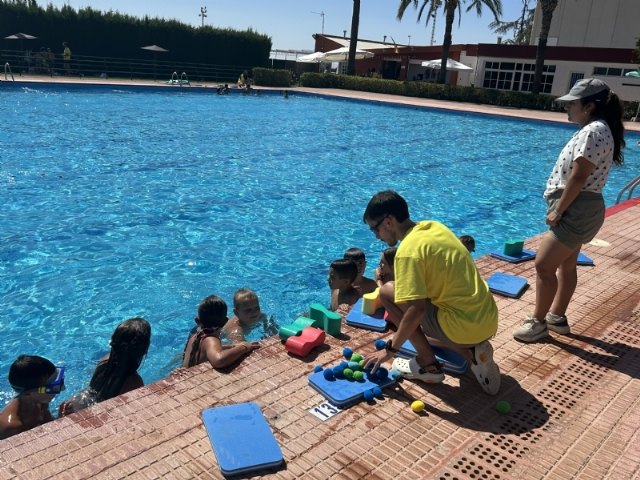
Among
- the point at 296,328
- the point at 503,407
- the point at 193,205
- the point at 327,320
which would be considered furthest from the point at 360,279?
the point at 193,205

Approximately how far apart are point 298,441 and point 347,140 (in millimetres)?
14639

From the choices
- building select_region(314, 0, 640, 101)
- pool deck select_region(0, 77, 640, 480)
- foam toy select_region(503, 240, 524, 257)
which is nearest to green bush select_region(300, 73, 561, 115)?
building select_region(314, 0, 640, 101)

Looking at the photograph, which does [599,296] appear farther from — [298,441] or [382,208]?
[298,441]

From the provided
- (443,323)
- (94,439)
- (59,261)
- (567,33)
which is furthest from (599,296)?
(567,33)

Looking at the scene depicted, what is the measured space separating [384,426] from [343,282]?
227cm

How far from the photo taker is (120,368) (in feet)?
11.8

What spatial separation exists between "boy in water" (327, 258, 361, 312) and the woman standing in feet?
5.63

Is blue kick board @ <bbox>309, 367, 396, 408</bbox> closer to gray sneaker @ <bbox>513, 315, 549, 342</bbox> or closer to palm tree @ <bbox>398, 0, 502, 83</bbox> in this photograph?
gray sneaker @ <bbox>513, 315, 549, 342</bbox>

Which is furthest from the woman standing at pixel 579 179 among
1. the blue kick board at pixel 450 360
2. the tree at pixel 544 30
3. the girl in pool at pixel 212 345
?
the tree at pixel 544 30

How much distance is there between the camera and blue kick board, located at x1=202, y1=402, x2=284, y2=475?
2.59 meters

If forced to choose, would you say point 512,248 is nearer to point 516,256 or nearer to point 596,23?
point 516,256

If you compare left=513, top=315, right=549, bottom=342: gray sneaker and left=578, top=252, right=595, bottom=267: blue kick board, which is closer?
left=513, top=315, right=549, bottom=342: gray sneaker

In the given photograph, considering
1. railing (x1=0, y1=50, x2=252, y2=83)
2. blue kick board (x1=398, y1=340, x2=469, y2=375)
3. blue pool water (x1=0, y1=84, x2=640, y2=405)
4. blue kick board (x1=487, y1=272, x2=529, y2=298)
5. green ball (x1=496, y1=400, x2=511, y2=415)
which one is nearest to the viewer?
green ball (x1=496, y1=400, x2=511, y2=415)

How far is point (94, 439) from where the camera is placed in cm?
275
